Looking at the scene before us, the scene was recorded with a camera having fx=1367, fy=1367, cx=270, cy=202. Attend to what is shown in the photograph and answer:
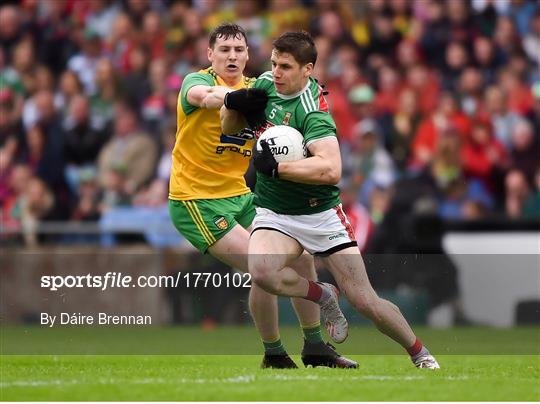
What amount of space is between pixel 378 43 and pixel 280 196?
917cm

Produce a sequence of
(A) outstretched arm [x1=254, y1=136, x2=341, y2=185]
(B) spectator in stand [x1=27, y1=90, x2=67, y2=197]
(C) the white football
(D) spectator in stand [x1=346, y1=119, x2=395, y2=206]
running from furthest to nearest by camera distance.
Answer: (B) spectator in stand [x1=27, y1=90, x2=67, y2=197] < (D) spectator in stand [x1=346, y1=119, x2=395, y2=206] < (C) the white football < (A) outstretched arm [x1=254, y1=136, x2=341, y2=185]

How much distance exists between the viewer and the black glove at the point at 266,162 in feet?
30.5

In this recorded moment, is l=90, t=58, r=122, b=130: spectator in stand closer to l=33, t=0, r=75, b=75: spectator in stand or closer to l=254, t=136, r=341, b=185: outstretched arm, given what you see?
l=33, t=0, r=75, b=75: spectator in stand

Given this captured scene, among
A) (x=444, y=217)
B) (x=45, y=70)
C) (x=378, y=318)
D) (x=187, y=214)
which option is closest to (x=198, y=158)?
(x=187, y=214)

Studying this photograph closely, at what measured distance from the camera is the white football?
934 cm

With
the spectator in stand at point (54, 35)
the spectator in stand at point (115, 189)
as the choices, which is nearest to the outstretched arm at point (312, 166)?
the spectator in stand at point (115, 189)

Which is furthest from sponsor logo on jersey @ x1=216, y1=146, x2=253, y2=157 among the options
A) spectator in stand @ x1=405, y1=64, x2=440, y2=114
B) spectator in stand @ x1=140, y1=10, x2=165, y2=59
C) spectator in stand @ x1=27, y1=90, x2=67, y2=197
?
spectator in stand @ x1=140, y1=10, x2=165, y2=59

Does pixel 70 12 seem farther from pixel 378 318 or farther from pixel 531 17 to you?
pixel 378 318

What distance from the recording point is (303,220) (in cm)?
973

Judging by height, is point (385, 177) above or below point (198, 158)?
below

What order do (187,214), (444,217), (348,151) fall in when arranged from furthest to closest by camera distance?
(348,151)
(444,217)
(187,214)

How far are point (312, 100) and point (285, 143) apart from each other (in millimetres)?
460

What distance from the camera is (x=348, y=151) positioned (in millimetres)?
17297

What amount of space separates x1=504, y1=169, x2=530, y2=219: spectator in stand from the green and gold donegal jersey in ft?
22.4
